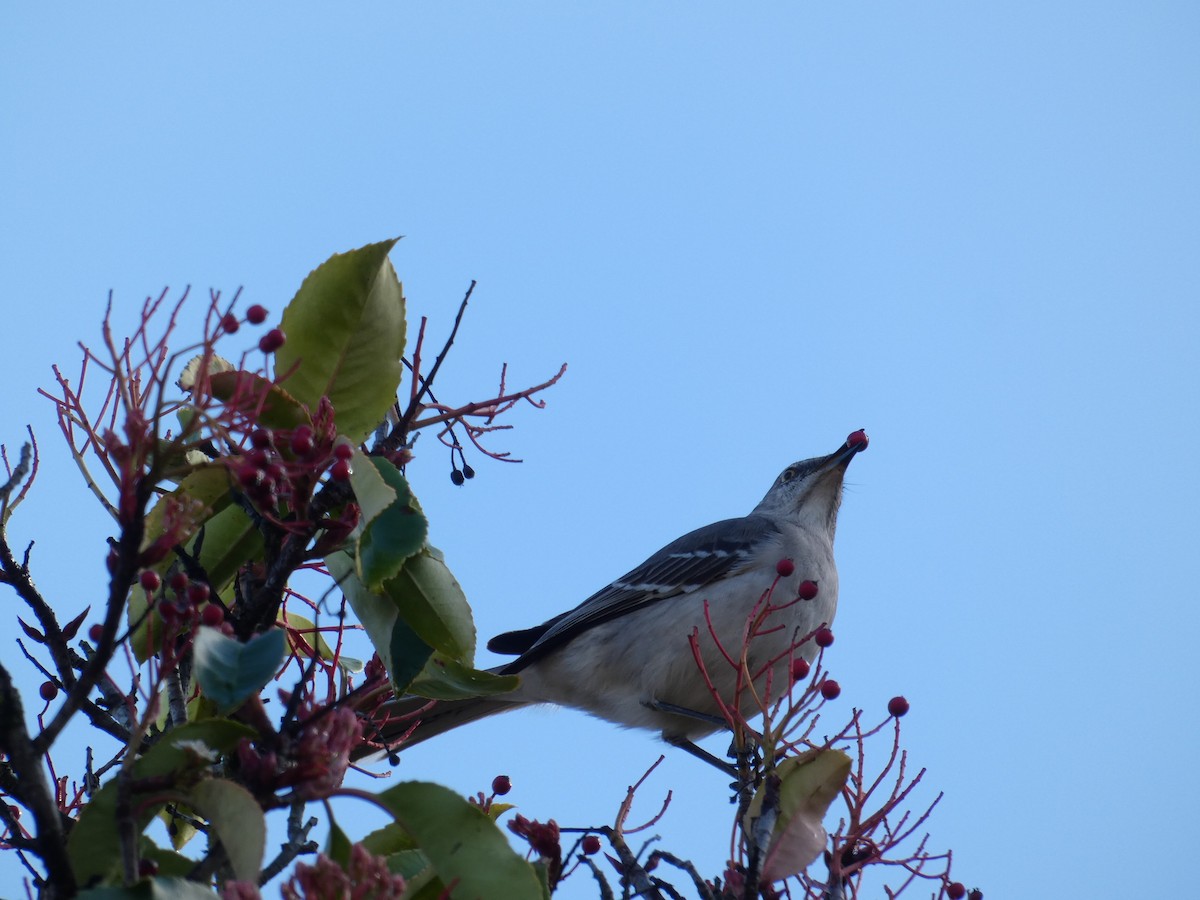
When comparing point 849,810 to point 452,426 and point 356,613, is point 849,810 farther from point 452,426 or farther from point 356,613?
point 452,426

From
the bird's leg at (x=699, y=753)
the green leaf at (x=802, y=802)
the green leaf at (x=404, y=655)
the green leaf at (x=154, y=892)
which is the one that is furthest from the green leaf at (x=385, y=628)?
the bird's leg at (x=699, y=753)

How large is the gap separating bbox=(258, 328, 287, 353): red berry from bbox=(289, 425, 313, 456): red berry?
0.20 m

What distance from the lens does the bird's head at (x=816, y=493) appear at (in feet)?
26.2

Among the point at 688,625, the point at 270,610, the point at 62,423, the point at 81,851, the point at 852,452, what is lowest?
the point at 81,851

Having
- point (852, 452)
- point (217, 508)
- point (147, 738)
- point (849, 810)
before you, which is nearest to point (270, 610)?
point (217, 508)

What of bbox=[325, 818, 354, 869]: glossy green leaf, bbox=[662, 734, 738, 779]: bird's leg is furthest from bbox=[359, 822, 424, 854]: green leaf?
bbox=[662, 734, 738, 779]: bird's leg

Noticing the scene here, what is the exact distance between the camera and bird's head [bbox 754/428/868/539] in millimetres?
7988

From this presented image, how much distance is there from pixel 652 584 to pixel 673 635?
0.51 m

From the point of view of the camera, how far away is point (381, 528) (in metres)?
2.47

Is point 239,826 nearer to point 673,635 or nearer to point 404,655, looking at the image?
point 404,655

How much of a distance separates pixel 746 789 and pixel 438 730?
3338 mm

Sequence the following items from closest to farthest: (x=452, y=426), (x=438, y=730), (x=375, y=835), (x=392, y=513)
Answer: (x=392, y=513) < (x=375, y=835) < (x=452, y=426) < (x=438, y=730)

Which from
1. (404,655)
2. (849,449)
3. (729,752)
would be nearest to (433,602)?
(404,655)

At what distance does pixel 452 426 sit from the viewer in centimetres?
388
